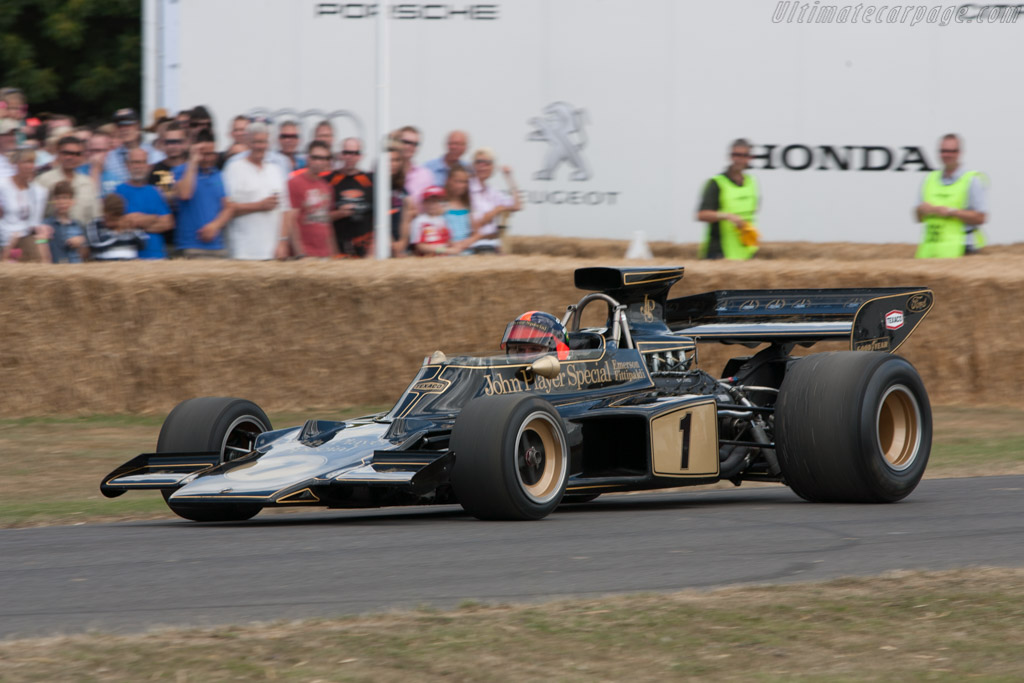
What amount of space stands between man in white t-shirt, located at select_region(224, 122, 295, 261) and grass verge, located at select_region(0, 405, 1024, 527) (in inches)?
66.9

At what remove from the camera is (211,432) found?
27.3ft

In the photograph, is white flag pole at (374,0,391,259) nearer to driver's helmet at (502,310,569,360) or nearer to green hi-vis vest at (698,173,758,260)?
green hi-vis vest at (698,173,758,260)

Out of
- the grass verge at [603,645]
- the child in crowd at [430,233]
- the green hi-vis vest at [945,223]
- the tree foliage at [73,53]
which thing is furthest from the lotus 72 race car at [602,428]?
the tree foliage at [73,53]

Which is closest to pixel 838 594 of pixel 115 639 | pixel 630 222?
pixel 115 639

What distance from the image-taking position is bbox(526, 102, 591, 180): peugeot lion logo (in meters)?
15.0

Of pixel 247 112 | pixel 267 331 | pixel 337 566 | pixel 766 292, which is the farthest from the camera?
pixel 247 112

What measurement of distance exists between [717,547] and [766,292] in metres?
3.55

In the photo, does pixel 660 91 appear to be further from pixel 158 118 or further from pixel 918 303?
pixel 918 303

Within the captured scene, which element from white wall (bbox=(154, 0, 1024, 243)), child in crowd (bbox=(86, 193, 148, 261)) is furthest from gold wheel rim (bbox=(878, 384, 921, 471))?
child in crowd (bbox=(86, 193, 148, 261))

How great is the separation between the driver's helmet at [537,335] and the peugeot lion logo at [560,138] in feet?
21.0

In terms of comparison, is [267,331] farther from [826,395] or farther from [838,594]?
[838,594]

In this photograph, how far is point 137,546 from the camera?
6.98 meters

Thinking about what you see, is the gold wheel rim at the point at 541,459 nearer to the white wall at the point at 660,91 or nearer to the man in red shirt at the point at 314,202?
the man in red shirt at the point at 314,202

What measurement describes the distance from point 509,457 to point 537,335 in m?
1.60
